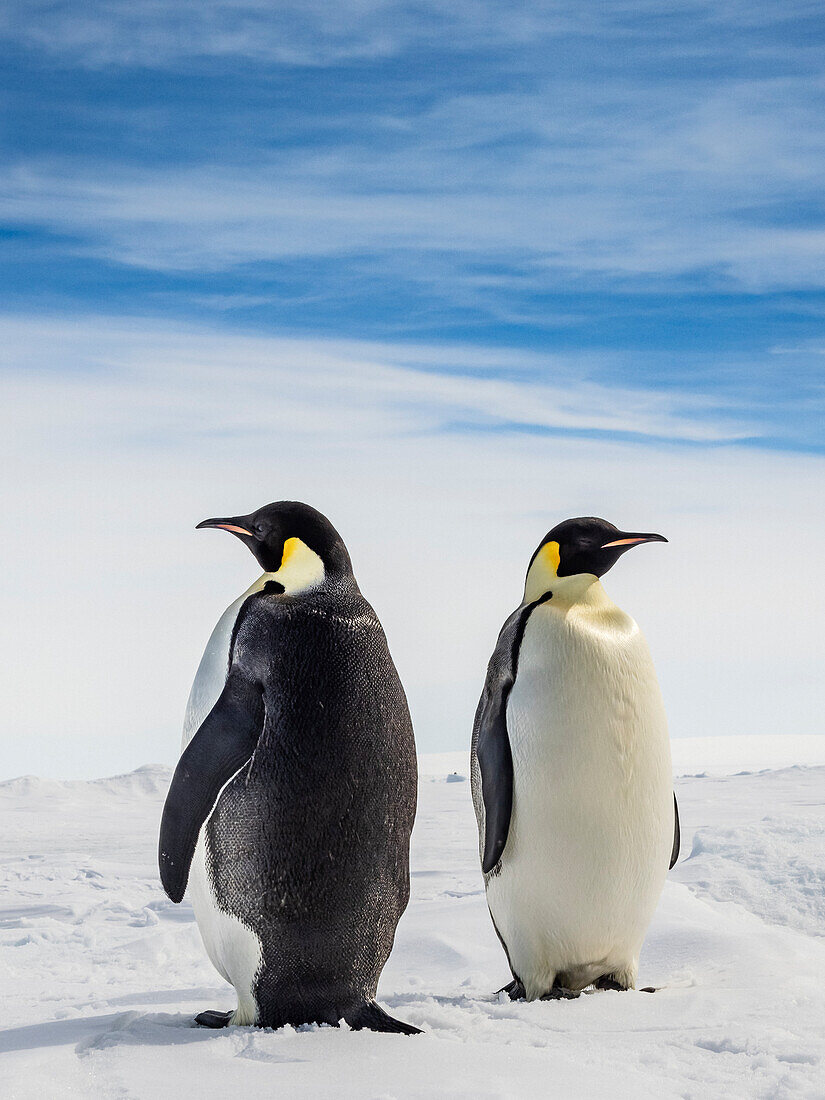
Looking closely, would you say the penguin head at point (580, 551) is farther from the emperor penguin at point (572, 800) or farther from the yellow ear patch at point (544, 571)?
the emperor penguin at point (572, 800)

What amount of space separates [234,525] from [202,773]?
0.87 metres

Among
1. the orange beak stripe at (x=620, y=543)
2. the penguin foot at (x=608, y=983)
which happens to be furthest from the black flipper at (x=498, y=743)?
the penguin foot at (x=608, y=983)

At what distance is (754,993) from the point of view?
3908 mm

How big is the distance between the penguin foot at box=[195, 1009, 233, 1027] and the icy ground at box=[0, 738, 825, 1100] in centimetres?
5

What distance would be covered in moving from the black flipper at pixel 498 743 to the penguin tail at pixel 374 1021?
0.95 meters

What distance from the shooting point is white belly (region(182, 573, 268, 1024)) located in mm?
3211

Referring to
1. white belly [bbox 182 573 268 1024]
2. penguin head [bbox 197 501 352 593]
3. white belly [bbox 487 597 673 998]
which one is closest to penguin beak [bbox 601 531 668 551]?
white belly [bbox 487 597 673 998]

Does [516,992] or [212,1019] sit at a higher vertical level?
[212,1019]

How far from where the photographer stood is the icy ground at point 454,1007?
2.64 metres

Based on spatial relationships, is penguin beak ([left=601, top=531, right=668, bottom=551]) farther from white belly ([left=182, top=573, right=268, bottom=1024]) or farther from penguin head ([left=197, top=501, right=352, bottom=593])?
white belly ([left=182, top=573, right=268, bottom=1024])

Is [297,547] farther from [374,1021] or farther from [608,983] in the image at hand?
[608,983]

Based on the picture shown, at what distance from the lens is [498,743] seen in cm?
411

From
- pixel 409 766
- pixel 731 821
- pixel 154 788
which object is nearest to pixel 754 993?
pixel 409 766

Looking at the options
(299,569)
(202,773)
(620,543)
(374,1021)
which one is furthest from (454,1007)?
(620,543)
